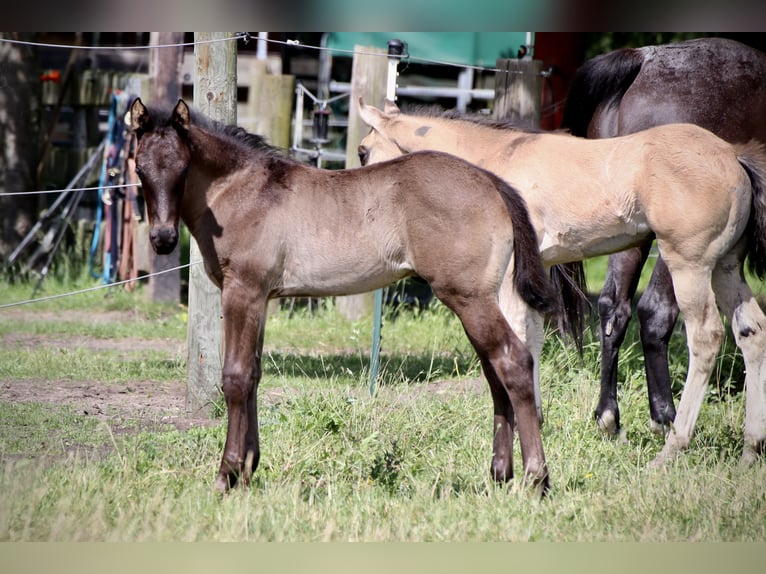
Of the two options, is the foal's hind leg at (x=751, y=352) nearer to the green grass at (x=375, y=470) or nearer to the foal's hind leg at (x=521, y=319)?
the green grass at (x=375, y=470)

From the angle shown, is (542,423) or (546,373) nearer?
(542,423)

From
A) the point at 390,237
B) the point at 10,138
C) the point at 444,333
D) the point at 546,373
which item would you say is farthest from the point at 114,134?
the point at 390,237

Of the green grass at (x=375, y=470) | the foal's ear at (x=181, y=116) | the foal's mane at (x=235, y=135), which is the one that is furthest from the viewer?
the foal's mane at (x=235, y=135)

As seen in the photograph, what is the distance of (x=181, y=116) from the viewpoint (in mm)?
4527

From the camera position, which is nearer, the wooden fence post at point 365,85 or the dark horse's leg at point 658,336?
the dark horse's leg at point 658,336

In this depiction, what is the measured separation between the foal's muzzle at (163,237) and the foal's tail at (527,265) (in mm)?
1614

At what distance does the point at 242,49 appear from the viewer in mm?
14773

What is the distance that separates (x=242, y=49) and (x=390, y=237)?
10969mm

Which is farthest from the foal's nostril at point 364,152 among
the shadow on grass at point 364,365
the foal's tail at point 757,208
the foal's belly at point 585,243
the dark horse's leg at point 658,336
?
the foal's tail at point 757,208

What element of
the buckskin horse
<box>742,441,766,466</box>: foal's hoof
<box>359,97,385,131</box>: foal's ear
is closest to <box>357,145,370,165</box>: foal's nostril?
<box>359,97,385,131</box>: foal's ear

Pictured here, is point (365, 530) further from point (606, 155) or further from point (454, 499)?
point (606, 155)

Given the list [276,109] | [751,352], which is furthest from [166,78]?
[751,352]

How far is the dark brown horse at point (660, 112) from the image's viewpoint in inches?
239

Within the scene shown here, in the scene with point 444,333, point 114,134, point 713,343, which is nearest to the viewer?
point 713,343
